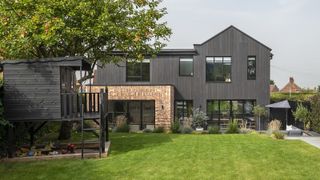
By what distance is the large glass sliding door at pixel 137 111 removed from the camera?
107 feet

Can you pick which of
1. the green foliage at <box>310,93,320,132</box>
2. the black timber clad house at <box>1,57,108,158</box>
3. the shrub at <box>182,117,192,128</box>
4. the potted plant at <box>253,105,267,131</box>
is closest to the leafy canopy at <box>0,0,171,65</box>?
the black timber clad house at <box>1,57,108,158</box>

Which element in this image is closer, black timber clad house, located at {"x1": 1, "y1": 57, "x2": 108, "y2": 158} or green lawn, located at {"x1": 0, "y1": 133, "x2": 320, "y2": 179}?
green lawn, located at {"x1": 0, "y1": 133, "x2": 320, "y2": 179}

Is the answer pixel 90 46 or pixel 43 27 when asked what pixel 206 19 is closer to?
pixel 90 46

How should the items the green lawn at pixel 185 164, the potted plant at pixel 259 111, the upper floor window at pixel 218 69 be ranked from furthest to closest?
1. the upper floor window at pixel 218 69
2. the potted plant at pixel 259 111
3. the green lawn at pixel 185 164

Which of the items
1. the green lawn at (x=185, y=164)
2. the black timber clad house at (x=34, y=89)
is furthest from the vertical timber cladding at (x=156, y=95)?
the black timber clad house at (x=34, y=89)

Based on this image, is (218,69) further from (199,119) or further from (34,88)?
(34,88)

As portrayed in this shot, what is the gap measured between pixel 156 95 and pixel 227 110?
19.5 ft

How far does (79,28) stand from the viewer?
16.8 m

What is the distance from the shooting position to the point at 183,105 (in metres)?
34.5

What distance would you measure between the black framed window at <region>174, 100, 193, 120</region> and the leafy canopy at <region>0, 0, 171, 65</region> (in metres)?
15.0

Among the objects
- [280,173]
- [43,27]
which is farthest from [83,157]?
[280,173]

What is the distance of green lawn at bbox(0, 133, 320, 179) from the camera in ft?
38.5

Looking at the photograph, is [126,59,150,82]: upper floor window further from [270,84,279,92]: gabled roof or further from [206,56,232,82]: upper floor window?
[270,84,279,92]: gabled roof

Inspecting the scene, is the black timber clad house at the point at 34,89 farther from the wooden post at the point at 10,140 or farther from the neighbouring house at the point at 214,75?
the neighbouring house at the point at 214,75
